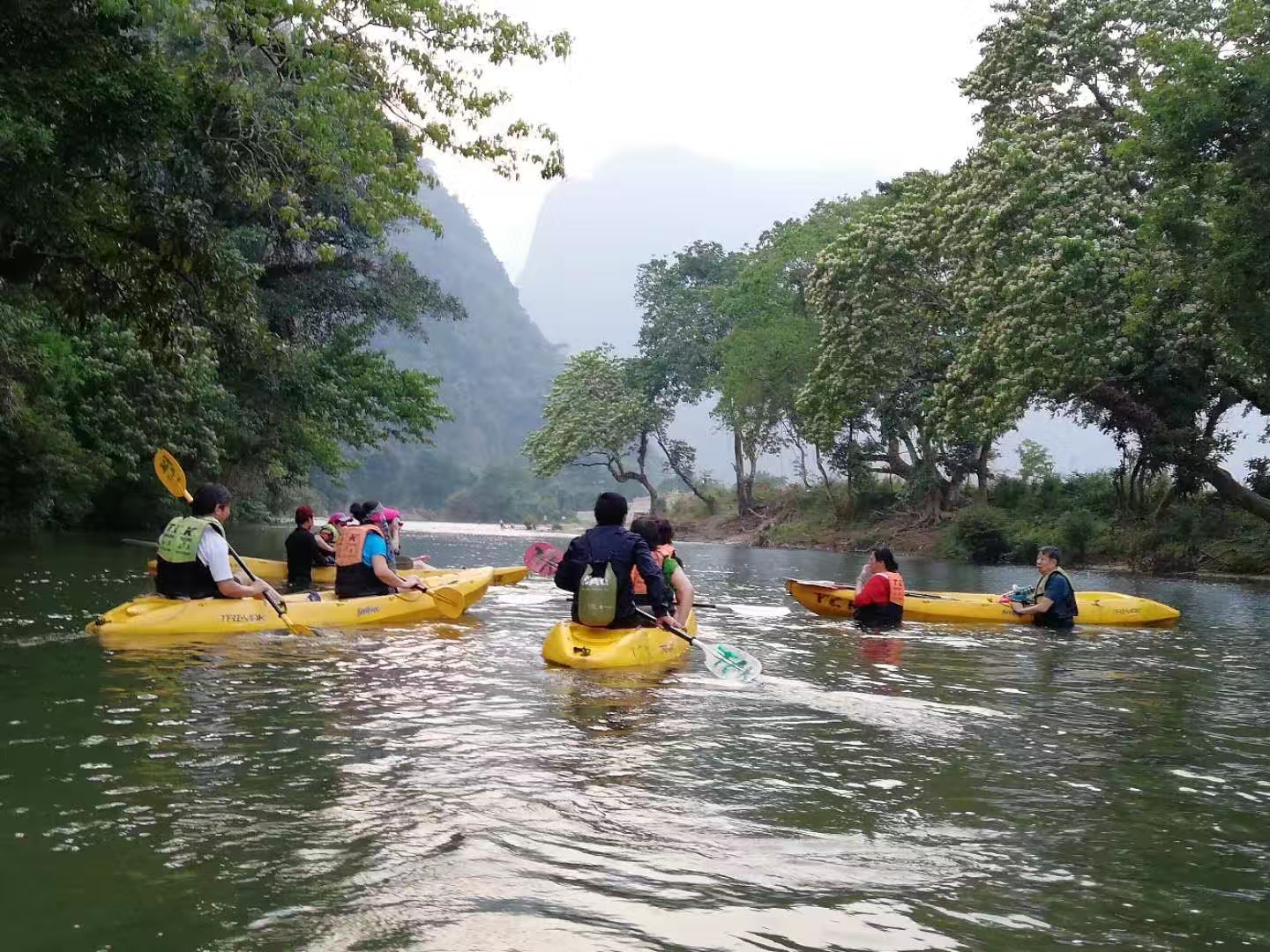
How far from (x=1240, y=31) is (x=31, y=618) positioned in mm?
19922

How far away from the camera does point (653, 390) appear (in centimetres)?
5697

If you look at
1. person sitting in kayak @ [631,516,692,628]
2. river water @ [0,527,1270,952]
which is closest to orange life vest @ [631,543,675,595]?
person sitting in kayak @ [631,516,692,628]

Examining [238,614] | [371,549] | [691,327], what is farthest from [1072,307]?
[691,327]

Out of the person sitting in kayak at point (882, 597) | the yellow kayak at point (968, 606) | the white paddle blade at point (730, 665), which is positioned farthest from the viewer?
the yellow kayak at point (968, 606)

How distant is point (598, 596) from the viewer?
355 inches

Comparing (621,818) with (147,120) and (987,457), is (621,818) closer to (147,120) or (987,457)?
(147,120)

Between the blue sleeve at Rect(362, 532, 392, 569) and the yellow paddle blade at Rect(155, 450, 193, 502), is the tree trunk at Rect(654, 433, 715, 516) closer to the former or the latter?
the blue sleeve at Rect(362, 532, 392, 569)

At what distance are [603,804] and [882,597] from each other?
8810 millimetres

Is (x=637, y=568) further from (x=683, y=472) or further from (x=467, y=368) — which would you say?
(x=467, y=368)

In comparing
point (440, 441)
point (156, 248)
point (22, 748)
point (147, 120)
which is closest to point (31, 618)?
point (156, 248)

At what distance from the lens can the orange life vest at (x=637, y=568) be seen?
9562mm

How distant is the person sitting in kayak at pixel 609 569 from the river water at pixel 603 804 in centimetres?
60

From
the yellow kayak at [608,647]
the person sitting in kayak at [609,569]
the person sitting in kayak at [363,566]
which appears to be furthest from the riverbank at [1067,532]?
the person sitting in kayak at [609,569]

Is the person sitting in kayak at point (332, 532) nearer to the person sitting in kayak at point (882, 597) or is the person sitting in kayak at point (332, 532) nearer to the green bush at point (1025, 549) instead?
the person sitting in kayak at point (882, 597)
